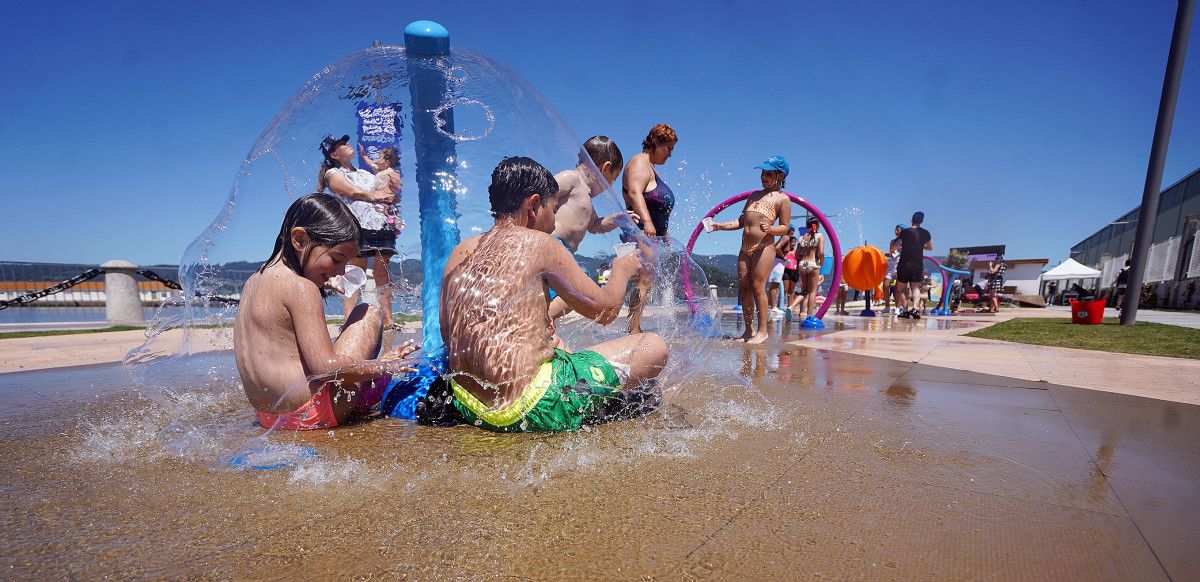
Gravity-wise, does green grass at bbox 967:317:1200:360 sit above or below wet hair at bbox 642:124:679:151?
below

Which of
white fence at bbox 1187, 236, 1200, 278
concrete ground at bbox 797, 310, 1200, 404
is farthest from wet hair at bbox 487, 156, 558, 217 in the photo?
white fence at bbox 1187, 236, 1200, 278

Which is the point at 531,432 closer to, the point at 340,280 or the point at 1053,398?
the point at 340,280

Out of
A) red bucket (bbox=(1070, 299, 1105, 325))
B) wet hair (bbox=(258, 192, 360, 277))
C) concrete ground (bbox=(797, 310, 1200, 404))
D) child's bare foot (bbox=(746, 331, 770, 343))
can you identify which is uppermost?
wet hair (bbox=(258, 192, 360, 277))

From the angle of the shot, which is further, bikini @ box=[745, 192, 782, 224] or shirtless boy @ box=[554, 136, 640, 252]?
bikini @ box=[745, 192, 782, 224]

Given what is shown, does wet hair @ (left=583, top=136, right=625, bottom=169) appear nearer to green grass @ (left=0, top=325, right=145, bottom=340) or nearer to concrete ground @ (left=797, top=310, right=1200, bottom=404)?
concrete ground @ (left=797, top=310, right=1200, bottom=404)

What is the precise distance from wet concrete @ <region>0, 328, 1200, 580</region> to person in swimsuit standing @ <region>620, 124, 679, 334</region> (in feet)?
7.22

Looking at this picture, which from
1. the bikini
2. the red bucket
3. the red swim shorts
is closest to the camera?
the red swim shorts

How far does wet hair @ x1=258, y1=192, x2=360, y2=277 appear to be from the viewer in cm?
242

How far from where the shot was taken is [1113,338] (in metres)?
6.92

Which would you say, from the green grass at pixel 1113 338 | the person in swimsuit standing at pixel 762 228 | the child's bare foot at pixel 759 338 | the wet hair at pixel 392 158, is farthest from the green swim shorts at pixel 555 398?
the green grass at pixel 1113 338

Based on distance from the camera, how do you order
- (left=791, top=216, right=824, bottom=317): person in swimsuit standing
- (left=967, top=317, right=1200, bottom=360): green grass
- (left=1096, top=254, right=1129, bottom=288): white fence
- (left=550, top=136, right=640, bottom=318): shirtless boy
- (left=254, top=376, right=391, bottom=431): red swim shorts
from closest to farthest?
(left=254, top=376, right=391, bottom=431): red swim shorts, (left=550, top=136, right=640, bottom=318): shirtless boy, (left=967, top=317, right=1200, bottom=360): green grass, (left=791, top=216, right=824, bottom=317): person in swimsuit standing, (left=1096, top=254, right=1129, bottom=288): white fence

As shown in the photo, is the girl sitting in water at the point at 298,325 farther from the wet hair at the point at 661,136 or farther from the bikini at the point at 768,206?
the bikini at the point at 768,206

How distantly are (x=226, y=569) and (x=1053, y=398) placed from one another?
13.8 ft

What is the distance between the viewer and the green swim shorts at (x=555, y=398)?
8.22 feet
